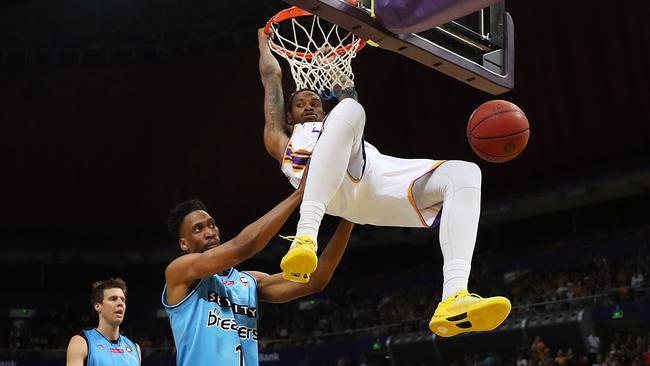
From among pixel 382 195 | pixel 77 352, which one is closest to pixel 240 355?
pixel 382 195

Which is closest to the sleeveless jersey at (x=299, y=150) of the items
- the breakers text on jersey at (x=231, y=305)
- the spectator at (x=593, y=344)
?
the breakers text on jersey at (x=231, y=305)

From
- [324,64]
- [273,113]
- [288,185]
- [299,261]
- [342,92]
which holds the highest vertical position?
[288,185]

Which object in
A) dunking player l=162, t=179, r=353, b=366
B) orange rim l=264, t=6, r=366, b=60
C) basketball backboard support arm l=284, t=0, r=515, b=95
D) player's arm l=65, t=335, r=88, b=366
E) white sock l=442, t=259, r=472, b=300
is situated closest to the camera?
white sock l=442, t=259, r=472, b=300

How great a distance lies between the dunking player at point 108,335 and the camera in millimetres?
6820

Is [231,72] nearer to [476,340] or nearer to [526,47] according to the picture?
[526,47]

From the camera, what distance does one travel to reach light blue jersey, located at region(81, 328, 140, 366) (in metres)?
6.80

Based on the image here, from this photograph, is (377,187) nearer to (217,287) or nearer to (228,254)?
(228,254)

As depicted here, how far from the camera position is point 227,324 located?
4.91 meters

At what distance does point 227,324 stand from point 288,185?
51.3 ft

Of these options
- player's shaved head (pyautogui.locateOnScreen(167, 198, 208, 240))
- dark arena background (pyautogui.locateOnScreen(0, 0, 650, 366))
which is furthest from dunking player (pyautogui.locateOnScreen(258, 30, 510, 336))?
dark arena background (pyautogui.locateOnScreen(0, 0, 650, 366))

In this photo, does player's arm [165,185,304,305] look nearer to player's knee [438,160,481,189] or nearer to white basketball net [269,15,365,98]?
player's knee [438,160,481,189]

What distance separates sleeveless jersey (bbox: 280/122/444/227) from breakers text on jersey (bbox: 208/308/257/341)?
84cm

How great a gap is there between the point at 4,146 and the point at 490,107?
18.4 metres

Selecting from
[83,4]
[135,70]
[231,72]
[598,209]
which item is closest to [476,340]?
[598,209]
